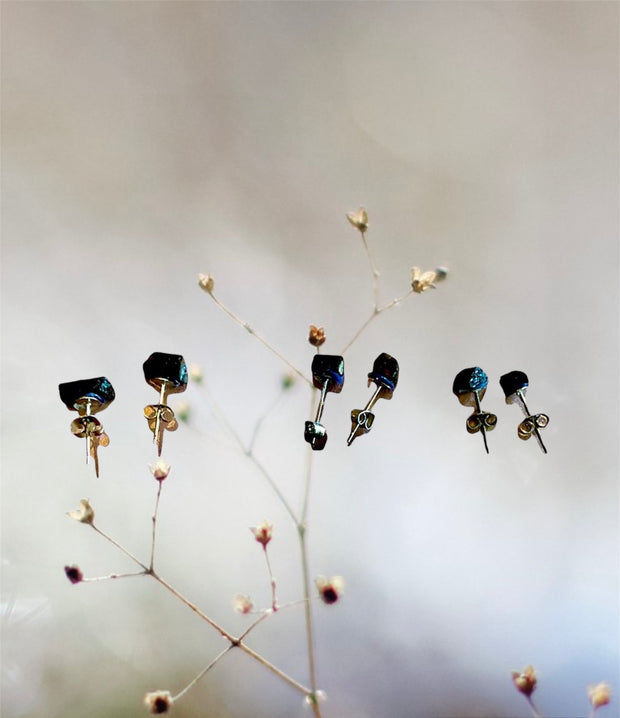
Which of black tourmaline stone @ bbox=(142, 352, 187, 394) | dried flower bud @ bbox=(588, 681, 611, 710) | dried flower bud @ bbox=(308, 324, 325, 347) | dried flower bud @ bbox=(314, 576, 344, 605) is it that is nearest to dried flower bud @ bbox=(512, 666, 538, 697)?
dried flower bud @ bbox=(588, 681, 611, 710)

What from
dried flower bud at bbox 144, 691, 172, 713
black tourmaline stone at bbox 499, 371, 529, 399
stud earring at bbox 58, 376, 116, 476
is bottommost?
dried flower bud at bbox 144, 691, 172, 713

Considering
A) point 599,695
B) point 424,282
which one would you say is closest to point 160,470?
point 424,282

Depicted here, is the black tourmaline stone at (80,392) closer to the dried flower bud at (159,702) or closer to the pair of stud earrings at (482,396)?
the dried flower bud at (159,702)

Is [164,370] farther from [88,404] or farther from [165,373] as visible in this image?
[88,404]

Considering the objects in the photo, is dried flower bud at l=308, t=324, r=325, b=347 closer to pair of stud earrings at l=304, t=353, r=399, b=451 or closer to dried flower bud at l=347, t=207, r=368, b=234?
pair of stud earrings at l=304, t=353, r=399, b=451

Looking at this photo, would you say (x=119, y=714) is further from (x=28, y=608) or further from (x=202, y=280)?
(x=202, y=280)

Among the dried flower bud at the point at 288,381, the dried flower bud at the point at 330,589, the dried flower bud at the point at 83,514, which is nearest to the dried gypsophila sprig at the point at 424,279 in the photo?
the dried flower bud at the point at 288,381

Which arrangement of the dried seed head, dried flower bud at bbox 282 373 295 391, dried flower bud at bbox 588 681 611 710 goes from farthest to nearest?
dried flower bud at bbox 282 373 295 391
the dried seed head
dried flower bud at bbox 588 681 611 710
